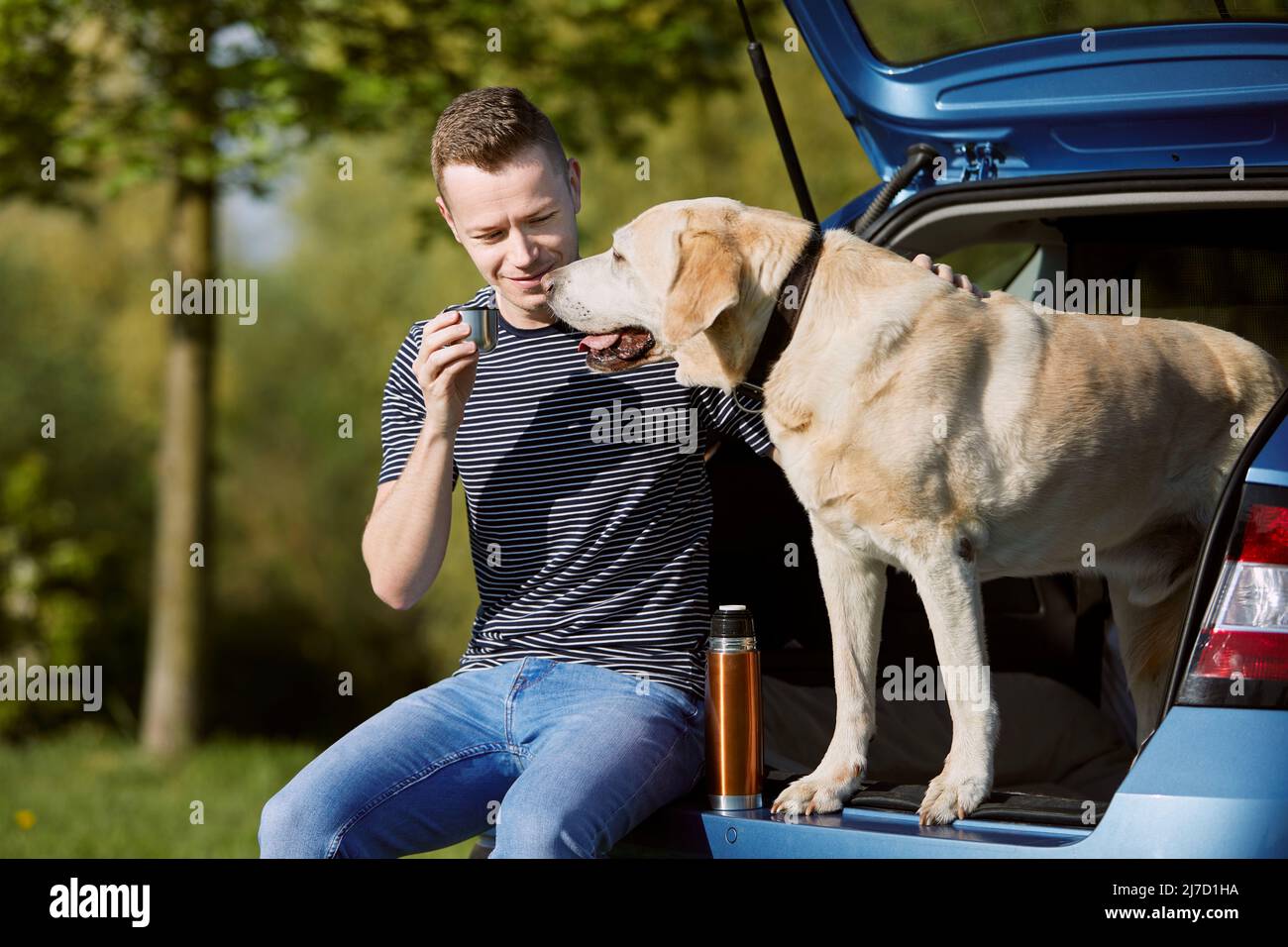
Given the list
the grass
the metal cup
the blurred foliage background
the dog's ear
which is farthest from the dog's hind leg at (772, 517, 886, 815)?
the blurred foliage background

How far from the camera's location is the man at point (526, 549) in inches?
97.1

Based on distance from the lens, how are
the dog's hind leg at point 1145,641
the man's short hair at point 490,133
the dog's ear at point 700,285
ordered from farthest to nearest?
the dog's hind leg at point 1145,641 < the man's short hair at point 490,133 < the dog's ear at point 700,285

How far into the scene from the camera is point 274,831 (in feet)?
7.97

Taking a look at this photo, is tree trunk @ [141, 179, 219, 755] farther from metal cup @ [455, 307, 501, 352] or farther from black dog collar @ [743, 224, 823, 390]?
black dog collar @ [743, 224, 823, 390]

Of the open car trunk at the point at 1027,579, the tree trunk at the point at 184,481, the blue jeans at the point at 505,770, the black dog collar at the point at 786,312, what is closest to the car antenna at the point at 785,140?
the open car trunk at the point at 1027,579

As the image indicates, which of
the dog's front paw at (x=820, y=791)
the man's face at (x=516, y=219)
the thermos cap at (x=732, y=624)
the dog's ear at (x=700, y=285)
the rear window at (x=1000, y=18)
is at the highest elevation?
the rear window at (x=1000, y=18)

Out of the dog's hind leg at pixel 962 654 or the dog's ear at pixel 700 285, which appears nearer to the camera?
the dog's hind leg at pixel 962 654

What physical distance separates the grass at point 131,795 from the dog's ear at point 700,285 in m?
3.88

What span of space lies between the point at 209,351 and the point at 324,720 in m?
3.12

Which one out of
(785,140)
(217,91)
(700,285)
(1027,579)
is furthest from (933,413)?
(217,91)

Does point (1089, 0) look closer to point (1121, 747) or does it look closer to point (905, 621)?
point (905, 621)

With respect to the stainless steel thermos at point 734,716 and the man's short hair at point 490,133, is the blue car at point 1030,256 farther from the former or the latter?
the man's short hair at point 490,133

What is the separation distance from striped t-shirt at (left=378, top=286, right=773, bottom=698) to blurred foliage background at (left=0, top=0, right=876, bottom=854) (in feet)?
17.3

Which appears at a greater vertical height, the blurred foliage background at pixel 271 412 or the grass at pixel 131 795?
the blurred foliage background at pixel 271 412
